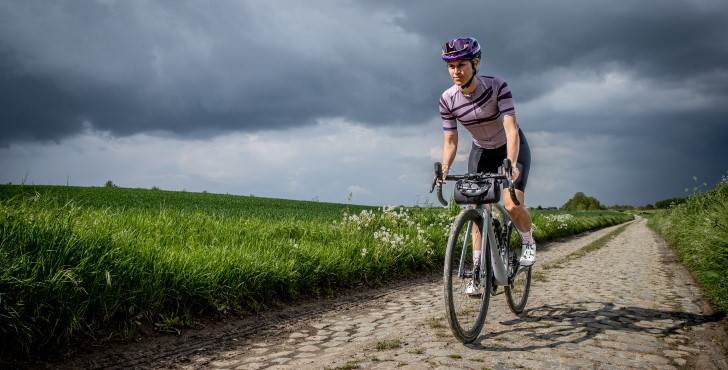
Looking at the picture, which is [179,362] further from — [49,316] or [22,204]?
[22,204]

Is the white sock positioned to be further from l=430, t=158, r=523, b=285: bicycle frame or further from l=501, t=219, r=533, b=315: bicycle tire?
l=430, t=158, r=523, b=285: bicycle frame

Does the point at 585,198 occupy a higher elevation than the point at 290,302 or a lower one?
higher

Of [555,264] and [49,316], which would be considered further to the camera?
[555,264]

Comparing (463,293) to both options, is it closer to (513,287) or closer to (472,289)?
(472,289)

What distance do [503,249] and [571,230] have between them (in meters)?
24.3

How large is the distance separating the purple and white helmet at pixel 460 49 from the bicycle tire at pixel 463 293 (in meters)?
1.48

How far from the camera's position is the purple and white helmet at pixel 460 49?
15.5 feet

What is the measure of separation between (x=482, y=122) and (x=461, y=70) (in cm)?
82

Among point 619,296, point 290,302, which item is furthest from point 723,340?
point 290,302

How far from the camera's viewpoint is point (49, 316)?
4172 mm

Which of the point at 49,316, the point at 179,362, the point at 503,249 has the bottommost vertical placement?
the point at 179,362

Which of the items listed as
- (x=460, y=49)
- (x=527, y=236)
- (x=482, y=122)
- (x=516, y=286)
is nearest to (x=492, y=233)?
(x=527, y=236)

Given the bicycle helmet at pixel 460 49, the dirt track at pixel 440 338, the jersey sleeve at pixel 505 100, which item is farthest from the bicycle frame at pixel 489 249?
the bicycle helmet at pixel 460 49

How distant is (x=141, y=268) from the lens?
5090 mm
